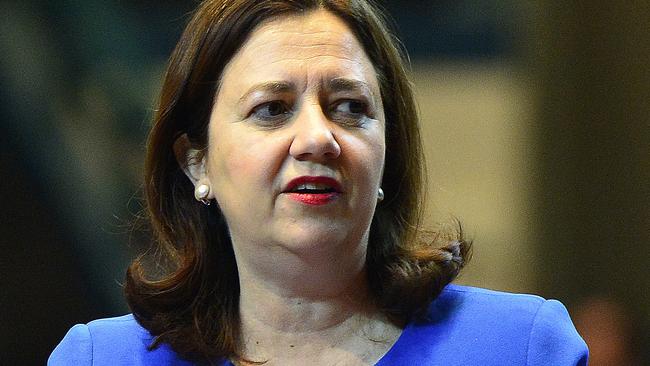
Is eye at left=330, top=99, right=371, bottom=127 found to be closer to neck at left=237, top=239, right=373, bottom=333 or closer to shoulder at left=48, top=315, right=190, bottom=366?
neck at left=237, top=239, right=373, bottom=333

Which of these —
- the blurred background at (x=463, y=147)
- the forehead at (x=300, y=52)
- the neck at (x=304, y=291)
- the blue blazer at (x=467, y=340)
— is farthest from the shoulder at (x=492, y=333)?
the blurred background at (x=463, y=147)

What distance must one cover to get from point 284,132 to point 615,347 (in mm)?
1823

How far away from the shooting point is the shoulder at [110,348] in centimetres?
201

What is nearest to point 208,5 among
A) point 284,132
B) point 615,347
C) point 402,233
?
point 284,132

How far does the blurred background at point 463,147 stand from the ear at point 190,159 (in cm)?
117

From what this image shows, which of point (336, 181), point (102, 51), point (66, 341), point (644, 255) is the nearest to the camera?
point (336, 181)

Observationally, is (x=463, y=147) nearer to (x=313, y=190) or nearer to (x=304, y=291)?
(x=304, y=291)

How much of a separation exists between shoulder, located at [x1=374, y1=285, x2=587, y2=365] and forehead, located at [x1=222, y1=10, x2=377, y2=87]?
0.40 meters

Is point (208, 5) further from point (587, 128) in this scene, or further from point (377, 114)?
point (587, 128)

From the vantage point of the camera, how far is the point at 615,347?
10.9ft

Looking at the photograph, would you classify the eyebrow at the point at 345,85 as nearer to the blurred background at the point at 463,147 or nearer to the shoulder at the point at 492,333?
the shoulder at the point at 492,333

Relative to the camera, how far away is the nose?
178cm

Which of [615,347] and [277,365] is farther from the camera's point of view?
[615,347]

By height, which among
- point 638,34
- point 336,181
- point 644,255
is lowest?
point 644,255
